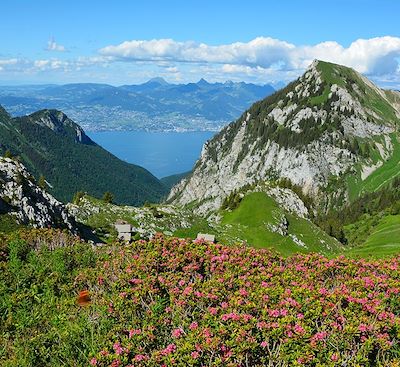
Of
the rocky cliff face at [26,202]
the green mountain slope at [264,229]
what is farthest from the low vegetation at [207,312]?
the green mountain slope at [264,229]

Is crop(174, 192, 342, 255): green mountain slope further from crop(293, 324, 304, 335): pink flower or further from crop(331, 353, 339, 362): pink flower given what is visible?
crop(331, 353, 339, 362): pink flower

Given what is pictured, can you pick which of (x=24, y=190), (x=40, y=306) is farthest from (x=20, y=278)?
(x=24, y=190)

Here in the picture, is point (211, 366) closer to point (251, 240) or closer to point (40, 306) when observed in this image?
point (40, 306)

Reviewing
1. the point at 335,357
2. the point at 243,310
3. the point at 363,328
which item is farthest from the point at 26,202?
the point at 335,357

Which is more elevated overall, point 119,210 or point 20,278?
point 20,278

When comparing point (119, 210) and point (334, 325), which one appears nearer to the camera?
point (334, 325)

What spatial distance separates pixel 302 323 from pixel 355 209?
195 meters

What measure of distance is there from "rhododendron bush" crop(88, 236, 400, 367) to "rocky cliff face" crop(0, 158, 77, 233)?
32.6m

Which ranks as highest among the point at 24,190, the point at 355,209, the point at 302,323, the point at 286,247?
the point at 302,323

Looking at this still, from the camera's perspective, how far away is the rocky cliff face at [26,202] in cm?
4406

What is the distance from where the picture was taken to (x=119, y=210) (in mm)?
65875

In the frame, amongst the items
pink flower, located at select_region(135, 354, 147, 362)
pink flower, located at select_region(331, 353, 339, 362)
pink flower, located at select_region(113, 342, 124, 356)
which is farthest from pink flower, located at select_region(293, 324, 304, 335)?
pink flower, located at select_region(113, 342, 124, 356)

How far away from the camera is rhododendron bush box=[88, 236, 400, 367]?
9.03m

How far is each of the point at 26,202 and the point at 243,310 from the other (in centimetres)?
4050
